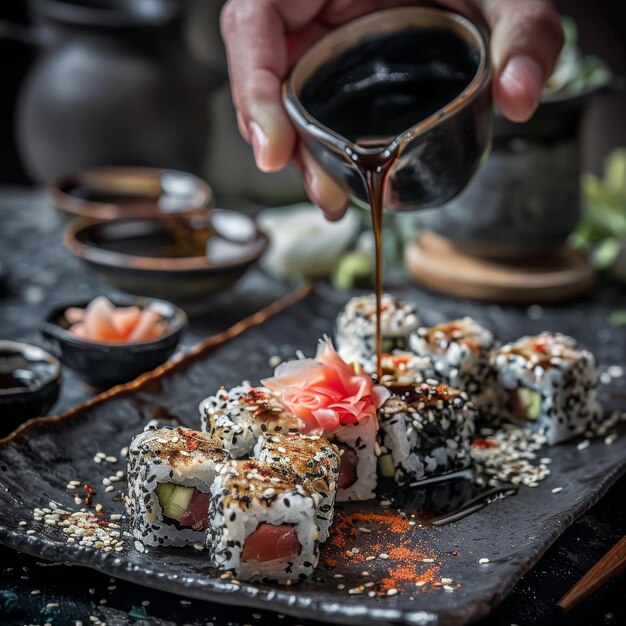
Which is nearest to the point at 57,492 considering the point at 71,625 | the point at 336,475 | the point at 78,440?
the point at 78,440

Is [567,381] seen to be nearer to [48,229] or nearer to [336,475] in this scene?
[336,475]

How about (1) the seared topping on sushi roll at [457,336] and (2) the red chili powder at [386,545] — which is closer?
(2) the red chili powder at [386,545]

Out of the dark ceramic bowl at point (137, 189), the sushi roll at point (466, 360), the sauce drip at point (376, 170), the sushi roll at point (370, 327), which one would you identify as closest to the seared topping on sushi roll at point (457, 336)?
the sushi roll at point (466, 360)

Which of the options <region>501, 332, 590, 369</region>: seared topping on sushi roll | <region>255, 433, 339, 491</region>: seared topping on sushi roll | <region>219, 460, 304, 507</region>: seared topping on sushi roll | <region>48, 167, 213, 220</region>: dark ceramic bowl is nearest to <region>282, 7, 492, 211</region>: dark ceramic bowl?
<region>501, 332, 590, 369</region>: seared topping on sushi roll

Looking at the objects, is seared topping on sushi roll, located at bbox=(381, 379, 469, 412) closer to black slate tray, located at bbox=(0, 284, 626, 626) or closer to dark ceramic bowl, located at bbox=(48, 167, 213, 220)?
black slate tray, located at bbox=(0, 284, 626, 626)

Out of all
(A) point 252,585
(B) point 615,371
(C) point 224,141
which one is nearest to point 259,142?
(A) point 252,585

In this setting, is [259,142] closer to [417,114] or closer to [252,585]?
[417,114]

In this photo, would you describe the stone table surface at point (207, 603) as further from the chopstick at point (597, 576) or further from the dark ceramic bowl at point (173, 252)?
the dark ceramic bowl at point (173, 252)
